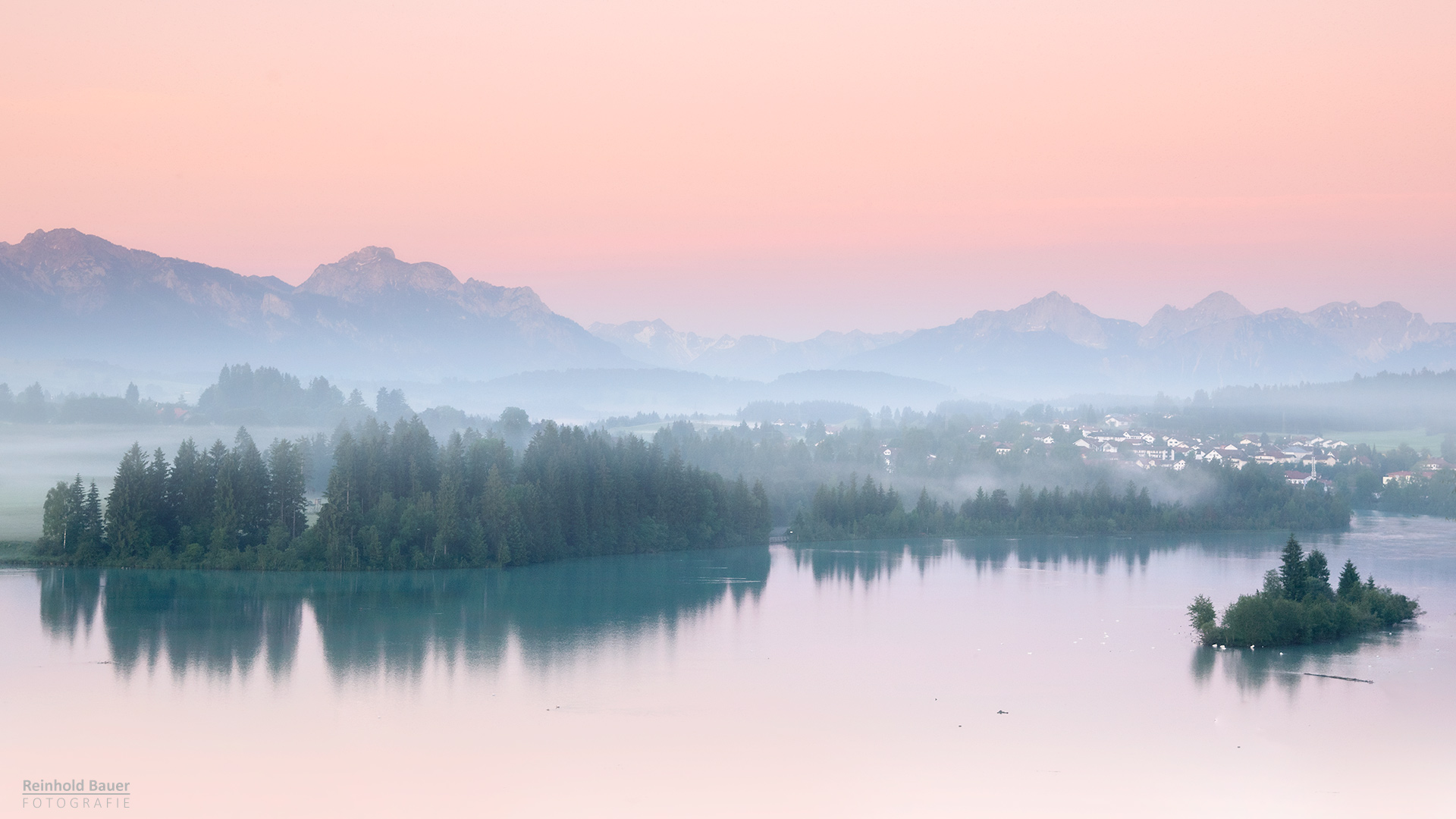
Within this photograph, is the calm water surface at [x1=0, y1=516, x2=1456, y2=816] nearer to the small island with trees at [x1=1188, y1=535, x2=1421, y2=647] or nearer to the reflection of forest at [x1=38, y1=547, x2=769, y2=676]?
the reflection of forest at [x1=38, y1=547, x2=769, y2=676]

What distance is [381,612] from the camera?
48.4 m

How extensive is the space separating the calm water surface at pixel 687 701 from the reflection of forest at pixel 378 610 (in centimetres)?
21

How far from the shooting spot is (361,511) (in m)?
60.3

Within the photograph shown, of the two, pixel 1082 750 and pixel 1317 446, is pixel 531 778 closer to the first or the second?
pixel 1082 750

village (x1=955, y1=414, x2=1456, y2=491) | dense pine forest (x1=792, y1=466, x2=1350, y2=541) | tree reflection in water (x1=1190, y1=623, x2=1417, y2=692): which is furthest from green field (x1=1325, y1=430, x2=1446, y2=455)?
tree reflection in water (x1=1190, y1=623, x2=1417, y2=692)

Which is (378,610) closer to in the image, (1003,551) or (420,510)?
(420,510)

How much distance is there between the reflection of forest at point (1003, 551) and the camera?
226ft

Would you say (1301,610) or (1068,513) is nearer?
(1301,610)

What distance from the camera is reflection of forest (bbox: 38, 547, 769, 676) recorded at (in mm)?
40562

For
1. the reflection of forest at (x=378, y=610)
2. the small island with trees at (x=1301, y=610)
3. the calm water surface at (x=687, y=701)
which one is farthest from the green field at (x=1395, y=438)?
the reflection of forest at (x=378, y=610)

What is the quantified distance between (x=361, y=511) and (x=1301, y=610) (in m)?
41.2

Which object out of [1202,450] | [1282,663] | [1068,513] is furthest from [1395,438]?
[1282,663]

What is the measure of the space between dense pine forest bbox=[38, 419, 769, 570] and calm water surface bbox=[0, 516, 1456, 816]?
2.00m

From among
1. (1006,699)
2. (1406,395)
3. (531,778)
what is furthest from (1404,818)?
(1406,395)
